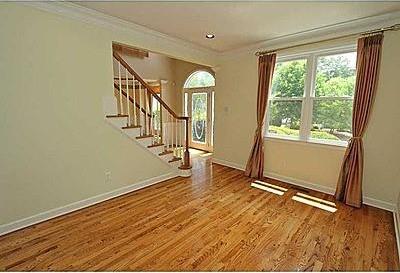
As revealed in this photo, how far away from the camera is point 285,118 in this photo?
3.96 meters

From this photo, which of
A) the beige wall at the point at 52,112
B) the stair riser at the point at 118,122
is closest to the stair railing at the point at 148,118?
the stair riser at the point at 118,122

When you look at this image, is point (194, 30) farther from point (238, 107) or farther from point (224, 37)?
point (238, 107)

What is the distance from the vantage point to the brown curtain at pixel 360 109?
2.83 m

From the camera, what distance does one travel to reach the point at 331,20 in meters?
2.88

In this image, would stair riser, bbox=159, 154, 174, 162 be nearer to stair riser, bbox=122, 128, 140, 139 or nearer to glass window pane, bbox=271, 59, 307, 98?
stair riser, bbox=122, 128, 140, 139

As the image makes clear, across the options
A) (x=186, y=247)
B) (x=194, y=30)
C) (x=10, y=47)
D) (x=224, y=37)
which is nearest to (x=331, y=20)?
(x=224, y=37)

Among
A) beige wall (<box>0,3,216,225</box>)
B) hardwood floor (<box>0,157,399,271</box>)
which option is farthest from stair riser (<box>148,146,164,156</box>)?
hardwood floor (<box>0,157,399,271</box>)

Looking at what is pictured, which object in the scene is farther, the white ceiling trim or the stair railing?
the stair railing

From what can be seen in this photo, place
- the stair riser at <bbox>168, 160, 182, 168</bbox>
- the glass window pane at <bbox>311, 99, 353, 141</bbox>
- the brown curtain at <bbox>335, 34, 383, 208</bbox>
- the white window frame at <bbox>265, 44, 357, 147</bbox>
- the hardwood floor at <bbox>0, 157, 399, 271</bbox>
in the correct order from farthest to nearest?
the stair riser at <bbox>168, 160, 182, 168</bbox>, the white window frame at <bbox>265, 44, 357, 147</bbox>, the glass window pane at <bbox>311, 99, 353, 141</bbox>, the brown curtain at <bbox>335, 34, 383, 208</bbox>, the hardwood floor at <bbox>0, 157, 399, 271</bbox>

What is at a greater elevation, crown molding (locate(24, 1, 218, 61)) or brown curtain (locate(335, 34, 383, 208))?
crown molding (locate(24, 1, 218, 61))

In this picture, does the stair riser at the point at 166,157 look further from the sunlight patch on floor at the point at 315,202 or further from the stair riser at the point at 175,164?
the sunlight patch on floor at the point at 315,202

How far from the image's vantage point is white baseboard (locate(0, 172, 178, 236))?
234 centimetres

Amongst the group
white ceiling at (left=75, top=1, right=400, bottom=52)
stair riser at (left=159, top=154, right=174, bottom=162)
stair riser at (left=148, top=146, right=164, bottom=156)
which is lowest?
stair riser at (left=159, top=154, right=174, bottom=162)

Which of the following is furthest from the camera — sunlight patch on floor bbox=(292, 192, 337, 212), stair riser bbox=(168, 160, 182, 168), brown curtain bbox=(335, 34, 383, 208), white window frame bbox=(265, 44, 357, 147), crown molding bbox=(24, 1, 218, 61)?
stair riser bbox=(168, 160, 182, 168)
